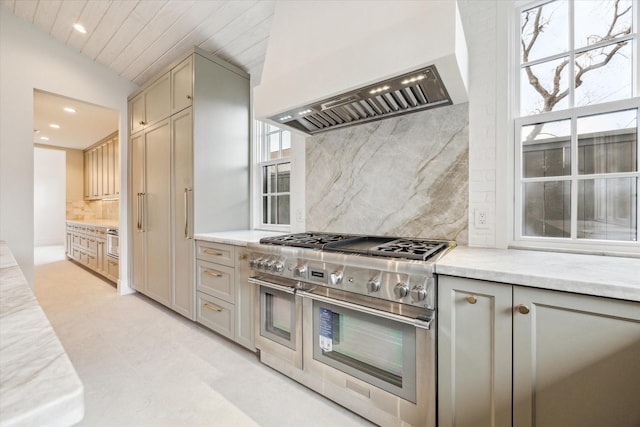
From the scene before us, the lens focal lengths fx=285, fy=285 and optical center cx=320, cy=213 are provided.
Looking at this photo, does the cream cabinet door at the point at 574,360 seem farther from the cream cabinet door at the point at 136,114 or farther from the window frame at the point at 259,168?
the cream cabinet door at the point at 136,114

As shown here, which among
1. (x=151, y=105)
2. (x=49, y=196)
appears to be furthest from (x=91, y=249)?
(x=49, y=196)

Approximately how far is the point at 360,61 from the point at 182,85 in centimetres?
211

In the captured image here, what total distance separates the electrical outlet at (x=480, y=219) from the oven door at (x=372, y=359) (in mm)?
820

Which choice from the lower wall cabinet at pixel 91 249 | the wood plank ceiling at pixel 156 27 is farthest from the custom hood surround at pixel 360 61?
the lower wall cabinet at pixel 91 249

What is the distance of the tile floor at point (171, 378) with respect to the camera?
160 cm

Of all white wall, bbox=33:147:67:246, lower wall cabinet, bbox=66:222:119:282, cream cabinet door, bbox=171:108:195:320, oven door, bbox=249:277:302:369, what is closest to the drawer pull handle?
cream cabinet door, bbox=171:108:195:320

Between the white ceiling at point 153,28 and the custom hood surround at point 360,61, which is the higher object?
the white ceiling at point 153,28

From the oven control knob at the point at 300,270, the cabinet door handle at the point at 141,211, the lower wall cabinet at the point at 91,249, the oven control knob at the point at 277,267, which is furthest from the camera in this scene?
the lower wall cabinet at the point at 91,249

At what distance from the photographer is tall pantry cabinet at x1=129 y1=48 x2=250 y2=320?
2746mm

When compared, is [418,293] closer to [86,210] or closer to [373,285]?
[373,285]

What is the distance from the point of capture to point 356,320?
155 centimetres

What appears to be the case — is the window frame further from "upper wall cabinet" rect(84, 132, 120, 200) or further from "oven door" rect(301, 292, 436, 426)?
"upper wall cabinet" rect(84, 132, 120, 200)

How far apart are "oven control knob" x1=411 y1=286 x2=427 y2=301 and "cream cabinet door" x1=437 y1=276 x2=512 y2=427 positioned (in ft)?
0.25

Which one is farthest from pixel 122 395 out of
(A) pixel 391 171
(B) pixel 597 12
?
(B) pixel 597 12
